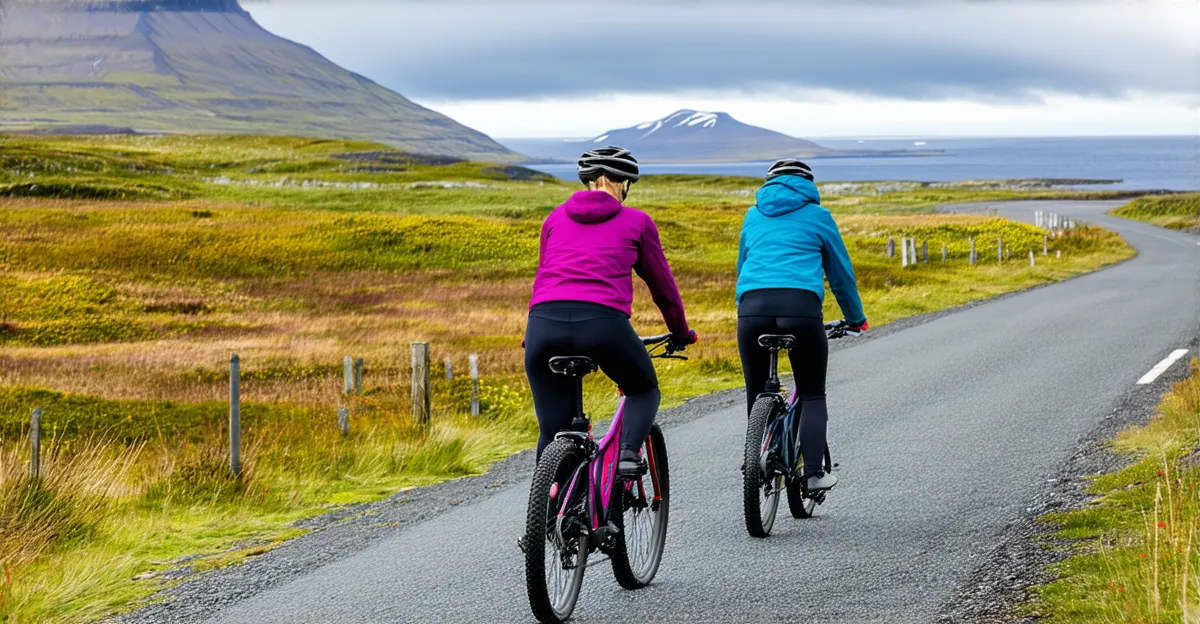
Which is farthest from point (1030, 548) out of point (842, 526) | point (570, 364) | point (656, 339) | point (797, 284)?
point (570, 364)

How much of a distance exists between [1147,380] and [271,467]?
1007cm

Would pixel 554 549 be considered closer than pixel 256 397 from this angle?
Yes

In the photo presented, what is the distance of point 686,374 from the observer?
18.1 metres

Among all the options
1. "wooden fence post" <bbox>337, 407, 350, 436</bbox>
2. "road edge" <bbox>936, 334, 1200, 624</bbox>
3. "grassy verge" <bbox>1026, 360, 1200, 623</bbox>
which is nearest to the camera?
"grassy verge" <bbox>1026, 360, 1200, 623</bbox>

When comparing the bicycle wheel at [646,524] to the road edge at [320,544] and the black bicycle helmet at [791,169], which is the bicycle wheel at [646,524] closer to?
the black bicycle helmet at [791,169]

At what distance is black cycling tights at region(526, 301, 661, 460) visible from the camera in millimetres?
5383

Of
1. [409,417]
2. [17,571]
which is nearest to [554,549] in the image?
[17,571]

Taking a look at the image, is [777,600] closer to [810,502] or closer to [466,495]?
[810,502]

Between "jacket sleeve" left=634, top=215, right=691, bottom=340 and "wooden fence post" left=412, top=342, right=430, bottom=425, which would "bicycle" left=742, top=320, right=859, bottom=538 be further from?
"wooden fence post" left=412, top=342, right=430, bottom=425

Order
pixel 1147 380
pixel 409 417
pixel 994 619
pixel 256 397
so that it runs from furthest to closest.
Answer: pixel 256 397
pixel 1147 380
pixel 409 417
pixel 994 619

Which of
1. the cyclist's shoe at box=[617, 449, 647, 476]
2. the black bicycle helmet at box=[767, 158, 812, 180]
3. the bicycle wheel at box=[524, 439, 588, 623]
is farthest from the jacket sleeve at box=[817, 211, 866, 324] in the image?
the bicycle wheel at box=[524, 439, 588, 623]

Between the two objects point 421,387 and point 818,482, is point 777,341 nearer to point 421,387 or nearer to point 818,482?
point 818,482

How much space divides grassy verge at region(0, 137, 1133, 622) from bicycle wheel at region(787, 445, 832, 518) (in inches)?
141

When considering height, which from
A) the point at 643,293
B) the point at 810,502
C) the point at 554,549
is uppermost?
the point at 554,549
